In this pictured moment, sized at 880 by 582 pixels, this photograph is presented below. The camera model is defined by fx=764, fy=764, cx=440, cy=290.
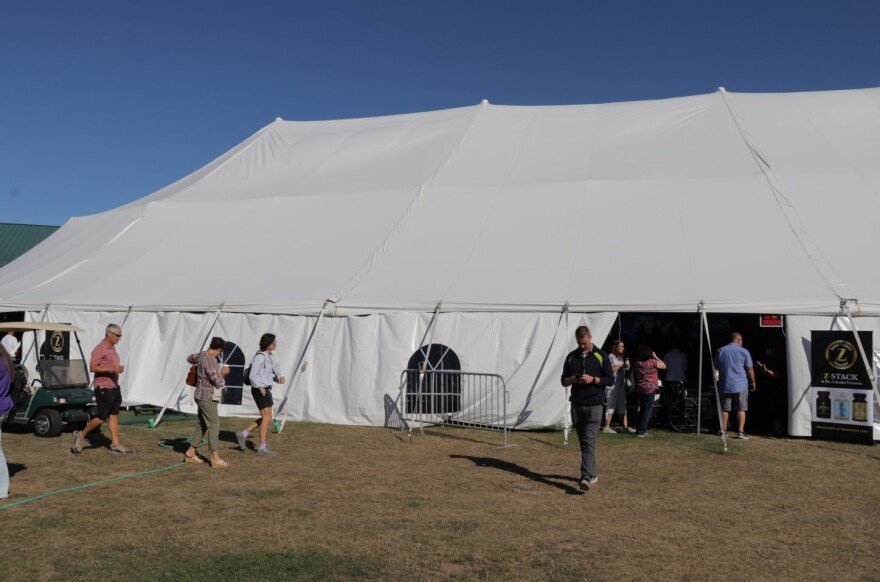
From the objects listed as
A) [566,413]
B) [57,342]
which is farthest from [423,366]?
[57,342]

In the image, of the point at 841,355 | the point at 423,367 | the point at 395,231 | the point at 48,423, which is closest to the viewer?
the point at 841,355

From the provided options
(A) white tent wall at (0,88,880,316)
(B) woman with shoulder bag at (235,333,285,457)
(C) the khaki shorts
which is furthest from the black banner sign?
(B) woman with shoulder bag at (235,333,285,457)

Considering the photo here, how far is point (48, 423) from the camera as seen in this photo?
10.8m

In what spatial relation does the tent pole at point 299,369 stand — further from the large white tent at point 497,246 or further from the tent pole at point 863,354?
the tent pole at point 863,354

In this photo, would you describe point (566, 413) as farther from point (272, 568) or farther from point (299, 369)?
point (272, 568)

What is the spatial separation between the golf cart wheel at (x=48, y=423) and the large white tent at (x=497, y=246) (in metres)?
3.04

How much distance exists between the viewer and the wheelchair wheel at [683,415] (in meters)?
11.8

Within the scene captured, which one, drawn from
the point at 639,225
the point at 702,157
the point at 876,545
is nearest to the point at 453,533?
the point at 876,545

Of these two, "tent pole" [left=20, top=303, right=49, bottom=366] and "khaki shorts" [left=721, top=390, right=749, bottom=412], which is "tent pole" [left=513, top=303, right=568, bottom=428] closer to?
"khaki shorts" [left=721, top=390, right=749, bottom=412]

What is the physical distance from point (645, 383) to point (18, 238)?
37.3m

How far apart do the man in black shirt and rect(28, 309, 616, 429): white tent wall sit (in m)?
3.57

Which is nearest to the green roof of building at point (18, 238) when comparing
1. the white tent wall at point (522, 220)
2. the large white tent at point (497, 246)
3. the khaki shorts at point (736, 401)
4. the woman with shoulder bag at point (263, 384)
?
the white tent wall at point (522, 220)

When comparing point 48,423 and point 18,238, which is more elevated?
point 18,238

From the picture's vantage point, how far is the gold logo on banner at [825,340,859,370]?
10.6 m
